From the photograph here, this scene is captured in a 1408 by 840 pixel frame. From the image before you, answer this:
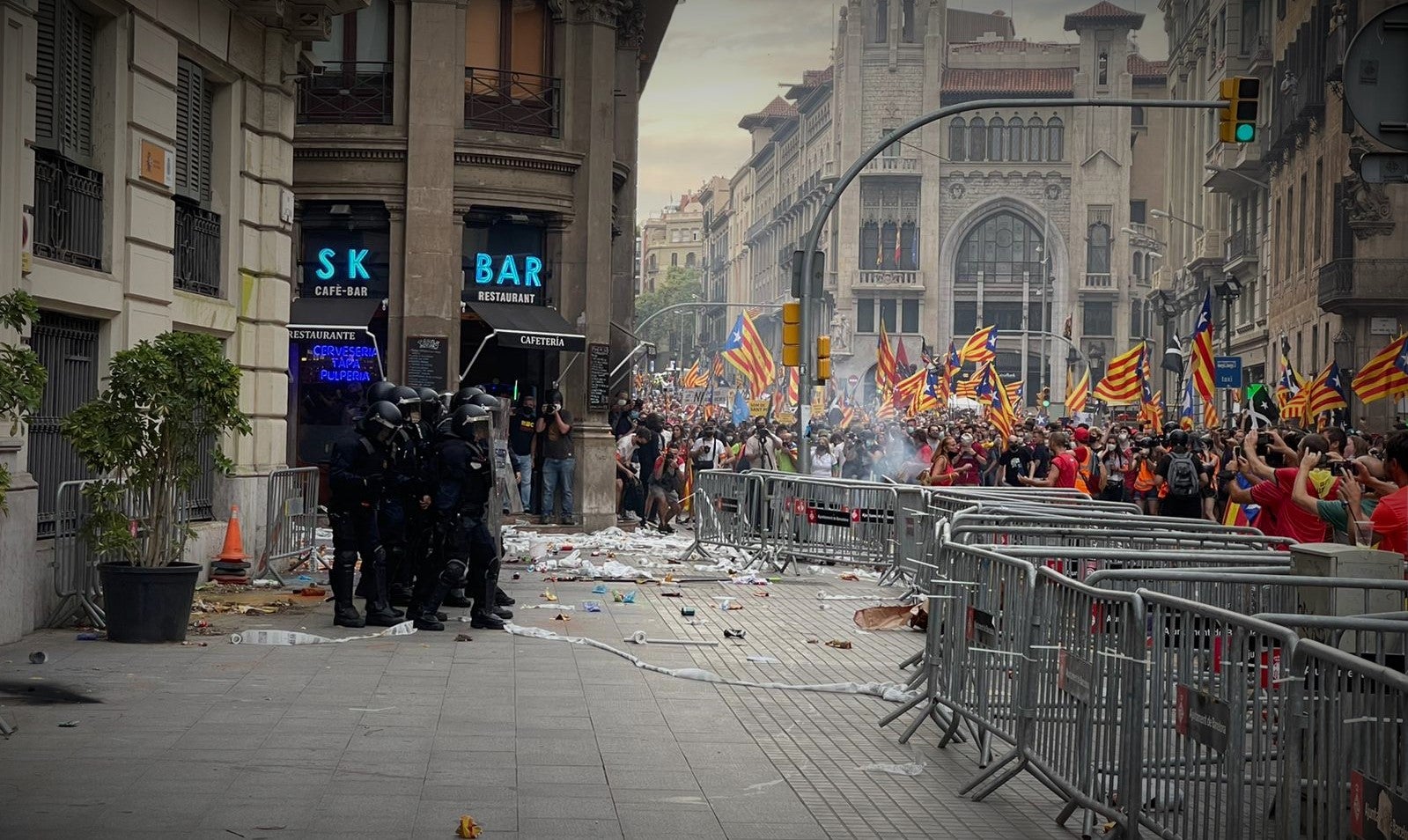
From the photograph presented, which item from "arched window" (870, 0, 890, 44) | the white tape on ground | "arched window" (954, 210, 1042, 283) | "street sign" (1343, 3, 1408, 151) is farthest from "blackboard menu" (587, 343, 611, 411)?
"arched window" (870, 0, 890, 44)

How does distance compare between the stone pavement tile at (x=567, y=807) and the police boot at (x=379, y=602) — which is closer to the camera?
the stone pavement tile at (x=567, y=807)

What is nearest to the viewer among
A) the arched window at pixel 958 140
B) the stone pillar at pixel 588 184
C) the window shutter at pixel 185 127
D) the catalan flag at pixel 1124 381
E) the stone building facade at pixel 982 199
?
the window shutter at pixel 185 127

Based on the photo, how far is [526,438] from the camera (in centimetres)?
2775

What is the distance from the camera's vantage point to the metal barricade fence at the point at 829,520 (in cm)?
1980

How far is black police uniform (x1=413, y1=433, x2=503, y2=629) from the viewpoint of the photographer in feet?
46.1

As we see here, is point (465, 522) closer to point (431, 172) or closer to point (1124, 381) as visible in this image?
point (431, 172)

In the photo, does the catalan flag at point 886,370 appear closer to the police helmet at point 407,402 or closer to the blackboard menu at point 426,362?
the blackboard menu at point 426,362

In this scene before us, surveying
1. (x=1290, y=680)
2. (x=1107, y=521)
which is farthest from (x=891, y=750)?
(x=1290, y=680)

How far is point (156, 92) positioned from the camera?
613 inches

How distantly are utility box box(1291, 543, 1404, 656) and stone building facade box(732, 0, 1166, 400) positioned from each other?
101m

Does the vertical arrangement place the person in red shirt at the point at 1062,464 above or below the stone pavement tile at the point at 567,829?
above

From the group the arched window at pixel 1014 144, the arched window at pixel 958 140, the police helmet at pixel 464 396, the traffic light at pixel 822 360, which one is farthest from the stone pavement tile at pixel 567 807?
the arched window at pixel 1014 144

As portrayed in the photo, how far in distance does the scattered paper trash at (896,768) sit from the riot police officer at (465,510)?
5639 mm

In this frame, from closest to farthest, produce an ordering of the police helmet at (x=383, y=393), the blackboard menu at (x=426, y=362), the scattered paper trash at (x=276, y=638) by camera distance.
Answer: the scattered paper trash at (x=276, y=638)
the police helmet at (x=383, y=393)
the blackboard menu at (x=426, y=362)
